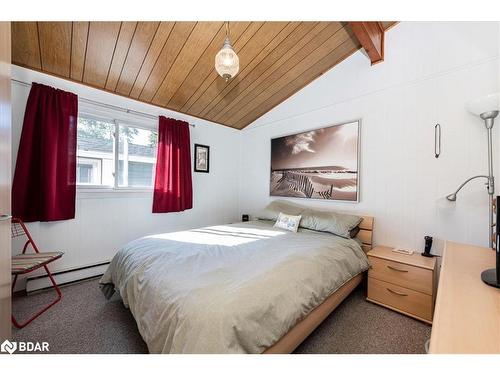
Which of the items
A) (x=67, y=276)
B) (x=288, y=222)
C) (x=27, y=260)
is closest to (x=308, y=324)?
(x=288, y=222)

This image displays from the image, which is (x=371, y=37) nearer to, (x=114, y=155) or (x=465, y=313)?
(x=465, y=313)

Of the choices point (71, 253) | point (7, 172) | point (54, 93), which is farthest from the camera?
point (71, 253)

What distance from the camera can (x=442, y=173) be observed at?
6.32 feet

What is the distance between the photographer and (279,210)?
296cm

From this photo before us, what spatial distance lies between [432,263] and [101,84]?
386cm

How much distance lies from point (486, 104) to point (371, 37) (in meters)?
1.21

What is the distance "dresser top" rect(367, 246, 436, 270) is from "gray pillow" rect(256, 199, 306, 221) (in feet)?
3.29

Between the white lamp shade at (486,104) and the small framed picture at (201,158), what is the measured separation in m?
3.12

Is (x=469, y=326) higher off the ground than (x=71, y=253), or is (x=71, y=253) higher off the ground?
(x=469, y=326)

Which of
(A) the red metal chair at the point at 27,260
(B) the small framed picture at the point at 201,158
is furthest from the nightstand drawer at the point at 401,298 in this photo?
(A) the red metal chair at the point at 27,260

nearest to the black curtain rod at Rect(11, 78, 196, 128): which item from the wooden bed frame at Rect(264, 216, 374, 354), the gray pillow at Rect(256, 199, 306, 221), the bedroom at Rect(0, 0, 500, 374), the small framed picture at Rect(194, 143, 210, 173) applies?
the bedroom at Rect(0, 0, 500, 374)

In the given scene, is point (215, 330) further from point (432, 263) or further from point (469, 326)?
point (432, 263)
